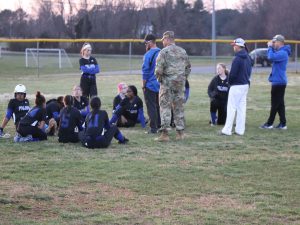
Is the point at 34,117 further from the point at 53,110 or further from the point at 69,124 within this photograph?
the point at 53,110

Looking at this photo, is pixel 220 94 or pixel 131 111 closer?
pixel 131 111

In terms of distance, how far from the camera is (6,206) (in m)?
6.47

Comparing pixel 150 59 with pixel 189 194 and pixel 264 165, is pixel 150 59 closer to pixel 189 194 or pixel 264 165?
pixel 264 165

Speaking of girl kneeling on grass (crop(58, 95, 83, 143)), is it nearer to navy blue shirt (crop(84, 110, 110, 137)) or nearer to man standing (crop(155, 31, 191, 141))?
navy blue shirt (crop(84, 110, 110, 137))

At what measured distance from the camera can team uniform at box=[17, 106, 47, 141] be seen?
10.5 metres

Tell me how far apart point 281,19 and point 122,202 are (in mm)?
51240

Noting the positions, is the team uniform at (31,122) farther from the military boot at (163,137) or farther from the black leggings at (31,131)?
the military boot at (163,137)

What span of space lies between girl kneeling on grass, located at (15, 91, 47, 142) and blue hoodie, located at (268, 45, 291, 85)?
15.5ft

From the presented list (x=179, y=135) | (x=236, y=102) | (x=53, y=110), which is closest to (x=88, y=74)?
(x=53, y=110)

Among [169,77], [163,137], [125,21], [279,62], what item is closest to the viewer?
[169,77]

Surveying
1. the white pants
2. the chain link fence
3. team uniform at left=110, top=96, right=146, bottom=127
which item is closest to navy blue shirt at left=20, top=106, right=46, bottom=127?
team uniform at left=110, top=96, right=146, bottom=127

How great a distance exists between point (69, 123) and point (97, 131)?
0.75 m

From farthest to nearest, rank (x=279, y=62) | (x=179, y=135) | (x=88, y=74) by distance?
1. (x=88, y=74)
2. (x=279, y=62)
3. (x=179, y=135)

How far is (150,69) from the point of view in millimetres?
11453
